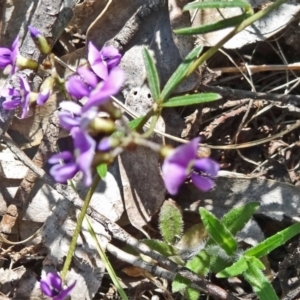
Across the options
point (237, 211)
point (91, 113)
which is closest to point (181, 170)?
point (91, 113)

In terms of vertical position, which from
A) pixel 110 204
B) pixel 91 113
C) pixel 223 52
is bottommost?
pixel 110 204

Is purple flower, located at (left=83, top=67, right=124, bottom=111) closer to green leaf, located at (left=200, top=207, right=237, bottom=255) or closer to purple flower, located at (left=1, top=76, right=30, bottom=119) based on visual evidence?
purple flower, located at (left=1, top=76, right=30, bottom=119)

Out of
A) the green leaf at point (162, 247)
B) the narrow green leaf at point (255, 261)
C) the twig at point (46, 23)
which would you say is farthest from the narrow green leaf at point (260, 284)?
the twig at point (46, 23)

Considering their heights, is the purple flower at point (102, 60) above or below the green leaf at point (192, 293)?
above

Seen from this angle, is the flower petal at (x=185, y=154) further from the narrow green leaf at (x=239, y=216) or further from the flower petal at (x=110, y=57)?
the narrow green leaf at (x=239, y=216)

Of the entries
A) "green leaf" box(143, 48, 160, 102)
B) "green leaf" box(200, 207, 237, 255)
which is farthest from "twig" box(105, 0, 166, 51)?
"green leaf" box(200, 207, 237, 255)

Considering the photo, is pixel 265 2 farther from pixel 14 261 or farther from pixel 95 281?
pixel 14 261

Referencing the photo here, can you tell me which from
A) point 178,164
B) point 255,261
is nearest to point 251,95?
point 255,261
